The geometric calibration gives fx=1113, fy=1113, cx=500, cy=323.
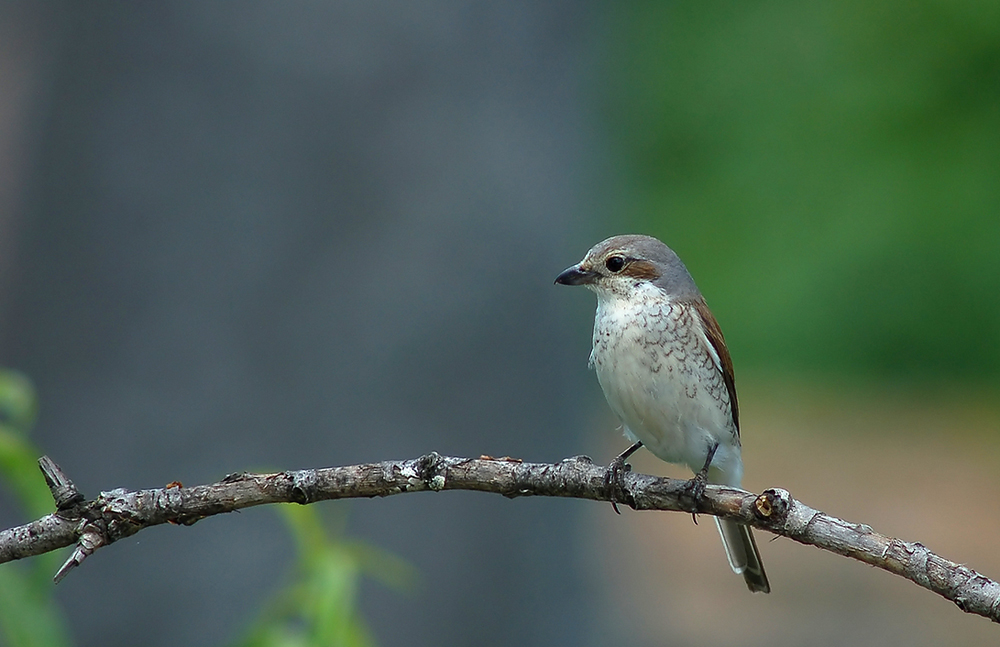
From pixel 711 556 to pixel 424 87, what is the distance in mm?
7677

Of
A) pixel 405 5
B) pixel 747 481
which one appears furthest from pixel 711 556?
pixel 405 5

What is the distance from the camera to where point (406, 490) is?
6.85 ft

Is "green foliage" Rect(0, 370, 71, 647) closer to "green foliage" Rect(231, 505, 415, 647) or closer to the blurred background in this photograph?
"green foliage" Rect(231, 505, 415, 647)

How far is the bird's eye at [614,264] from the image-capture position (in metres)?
3.46

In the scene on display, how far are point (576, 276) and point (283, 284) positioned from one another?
209 centimetres

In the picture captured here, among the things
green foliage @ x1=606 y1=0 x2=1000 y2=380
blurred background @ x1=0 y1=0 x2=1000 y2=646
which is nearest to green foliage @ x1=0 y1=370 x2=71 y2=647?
blurred background @ x1=0 y1=0 x2=1000 y2=646

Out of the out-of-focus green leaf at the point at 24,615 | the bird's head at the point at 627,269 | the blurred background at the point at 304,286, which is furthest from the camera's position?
the blurred background at the point at 304,286

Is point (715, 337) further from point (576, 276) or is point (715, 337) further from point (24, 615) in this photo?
point (24, 615)

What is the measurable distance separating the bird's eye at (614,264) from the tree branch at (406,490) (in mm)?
1360

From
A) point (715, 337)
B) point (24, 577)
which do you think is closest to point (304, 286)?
point (715, 337)

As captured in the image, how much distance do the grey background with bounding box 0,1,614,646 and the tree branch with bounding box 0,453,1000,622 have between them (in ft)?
9.67

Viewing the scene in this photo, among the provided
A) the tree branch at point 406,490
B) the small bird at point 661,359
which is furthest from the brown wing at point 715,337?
the tree branch at point 406,490

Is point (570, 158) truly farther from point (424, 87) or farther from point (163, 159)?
A: point (163, 159)

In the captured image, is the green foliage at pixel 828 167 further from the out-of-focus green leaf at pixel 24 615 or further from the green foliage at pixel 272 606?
the out-of-focus green leaf at pixel 24 615
